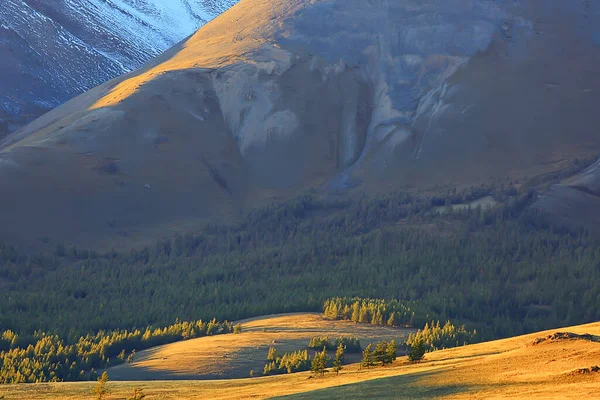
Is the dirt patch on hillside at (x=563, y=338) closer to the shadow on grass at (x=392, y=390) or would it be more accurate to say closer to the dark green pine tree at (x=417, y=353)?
the dark green pine tree at (x=417, y=353)

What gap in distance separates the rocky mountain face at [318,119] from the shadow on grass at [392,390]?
9587 cm

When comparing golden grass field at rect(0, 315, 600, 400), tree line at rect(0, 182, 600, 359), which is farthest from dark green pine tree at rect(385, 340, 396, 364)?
tree line at rect(0, 182, 600, 359)

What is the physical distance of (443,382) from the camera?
40.0 m

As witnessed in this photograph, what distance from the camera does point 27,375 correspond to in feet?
226

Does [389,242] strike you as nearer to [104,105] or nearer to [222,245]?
[222,245]

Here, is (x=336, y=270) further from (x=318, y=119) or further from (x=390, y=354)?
(x=390, y=354)

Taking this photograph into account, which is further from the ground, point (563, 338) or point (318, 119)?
point (318, 119)

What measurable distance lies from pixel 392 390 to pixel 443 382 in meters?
1.89

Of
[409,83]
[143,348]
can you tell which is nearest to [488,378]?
[143,348]

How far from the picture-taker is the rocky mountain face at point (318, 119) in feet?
477

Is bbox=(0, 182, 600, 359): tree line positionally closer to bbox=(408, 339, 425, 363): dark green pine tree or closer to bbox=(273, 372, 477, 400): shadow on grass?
bbox=(408, 339, 425, 363): dark green pine tree

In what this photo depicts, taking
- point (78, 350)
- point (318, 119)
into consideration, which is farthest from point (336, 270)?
point (318, 119)

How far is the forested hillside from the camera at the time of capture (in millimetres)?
101750

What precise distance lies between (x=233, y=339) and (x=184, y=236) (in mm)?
60228
